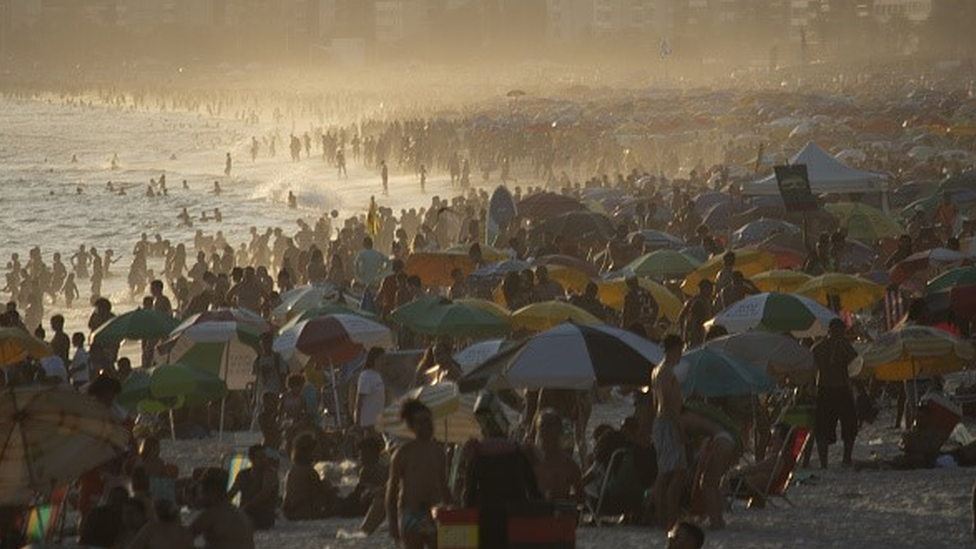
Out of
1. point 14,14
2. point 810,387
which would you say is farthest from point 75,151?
point 14,14

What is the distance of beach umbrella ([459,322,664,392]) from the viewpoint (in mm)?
11242

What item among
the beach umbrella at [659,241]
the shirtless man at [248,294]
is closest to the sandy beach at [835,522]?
the shirtless man at [248,294]

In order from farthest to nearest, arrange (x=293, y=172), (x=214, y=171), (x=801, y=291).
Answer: (x=214, y=171) → (x=293, y=172) → (x=801, y=291)

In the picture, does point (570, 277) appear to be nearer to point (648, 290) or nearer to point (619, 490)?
point (648, 290)

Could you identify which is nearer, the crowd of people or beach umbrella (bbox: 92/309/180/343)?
the crowd of people

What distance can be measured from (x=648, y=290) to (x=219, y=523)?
845cm

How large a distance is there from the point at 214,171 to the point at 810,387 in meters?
54.2

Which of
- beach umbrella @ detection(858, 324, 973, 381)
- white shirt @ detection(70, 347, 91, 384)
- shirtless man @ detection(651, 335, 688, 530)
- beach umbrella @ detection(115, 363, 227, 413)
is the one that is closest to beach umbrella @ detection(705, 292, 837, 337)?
beach umbrella @ detection(858, 324, 973, 381)

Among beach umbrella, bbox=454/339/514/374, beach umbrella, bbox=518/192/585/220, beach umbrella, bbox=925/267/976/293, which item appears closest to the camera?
beach umbrella, bbox=454/339/514/374

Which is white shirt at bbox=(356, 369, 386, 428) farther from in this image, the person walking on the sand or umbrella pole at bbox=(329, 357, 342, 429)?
the person walking on the sand

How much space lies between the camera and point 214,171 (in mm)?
66562

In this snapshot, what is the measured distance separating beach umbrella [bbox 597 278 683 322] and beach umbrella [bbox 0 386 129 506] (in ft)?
25.5

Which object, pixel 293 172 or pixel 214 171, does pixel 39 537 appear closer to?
pixel 293 172

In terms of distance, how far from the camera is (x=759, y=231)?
2205 cm
